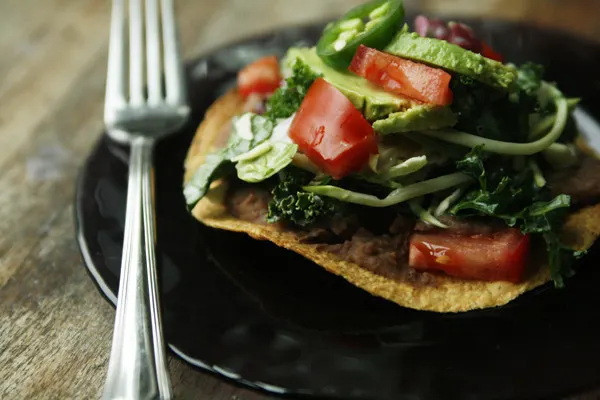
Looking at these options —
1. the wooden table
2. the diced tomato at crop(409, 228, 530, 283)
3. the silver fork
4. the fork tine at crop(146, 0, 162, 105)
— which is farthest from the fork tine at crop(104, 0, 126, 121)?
the diced tomato at crop(409, 228, 530, 283)

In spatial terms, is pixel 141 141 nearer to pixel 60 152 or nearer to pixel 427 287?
pixel 60 152

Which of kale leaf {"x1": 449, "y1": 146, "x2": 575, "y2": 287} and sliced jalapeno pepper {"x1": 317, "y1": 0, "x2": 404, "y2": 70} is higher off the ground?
sliced jalapeno pepper {"x1": 317, "y1": 0, "x2": 404, "y2": 70}

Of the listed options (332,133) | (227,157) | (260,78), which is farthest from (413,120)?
(260,78)

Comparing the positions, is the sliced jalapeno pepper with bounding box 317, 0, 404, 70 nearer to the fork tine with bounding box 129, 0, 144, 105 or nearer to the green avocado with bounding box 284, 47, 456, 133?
the green avocado with bounding box 284, 47, 456, 133

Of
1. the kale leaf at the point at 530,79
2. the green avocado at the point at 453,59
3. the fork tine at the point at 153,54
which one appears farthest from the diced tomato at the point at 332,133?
the fork tine at the point at 153,54

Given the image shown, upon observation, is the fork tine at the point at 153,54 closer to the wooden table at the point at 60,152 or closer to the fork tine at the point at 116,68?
the fork tine at the point at 116,68
